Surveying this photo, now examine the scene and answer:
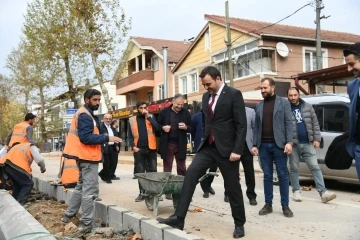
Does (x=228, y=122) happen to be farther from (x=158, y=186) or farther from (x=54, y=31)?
(x=54, y=31)

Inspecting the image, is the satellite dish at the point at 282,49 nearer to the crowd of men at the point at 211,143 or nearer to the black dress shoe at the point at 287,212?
the crowd of men at the point at 211,143

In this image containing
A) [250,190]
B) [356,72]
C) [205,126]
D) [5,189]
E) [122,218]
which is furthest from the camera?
[5,189]

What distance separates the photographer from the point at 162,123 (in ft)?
27.1

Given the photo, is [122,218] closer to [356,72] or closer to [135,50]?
[356,72]

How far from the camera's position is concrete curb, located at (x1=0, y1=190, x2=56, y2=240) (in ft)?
16.5

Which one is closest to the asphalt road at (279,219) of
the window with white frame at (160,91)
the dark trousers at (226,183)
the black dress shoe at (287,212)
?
the black dress shoe at (287,212)

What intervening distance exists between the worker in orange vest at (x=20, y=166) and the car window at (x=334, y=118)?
615 centimetres

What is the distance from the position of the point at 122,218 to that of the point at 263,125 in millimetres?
2585

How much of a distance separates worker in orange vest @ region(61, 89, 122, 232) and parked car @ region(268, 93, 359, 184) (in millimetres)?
5215

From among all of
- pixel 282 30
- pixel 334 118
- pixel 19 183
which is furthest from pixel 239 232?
pixel 282 30

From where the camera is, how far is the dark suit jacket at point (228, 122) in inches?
211

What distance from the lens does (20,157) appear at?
8289 millimetres

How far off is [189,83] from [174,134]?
78.0 ft

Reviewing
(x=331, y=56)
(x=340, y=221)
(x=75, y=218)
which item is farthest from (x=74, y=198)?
(x=331, y=56)
